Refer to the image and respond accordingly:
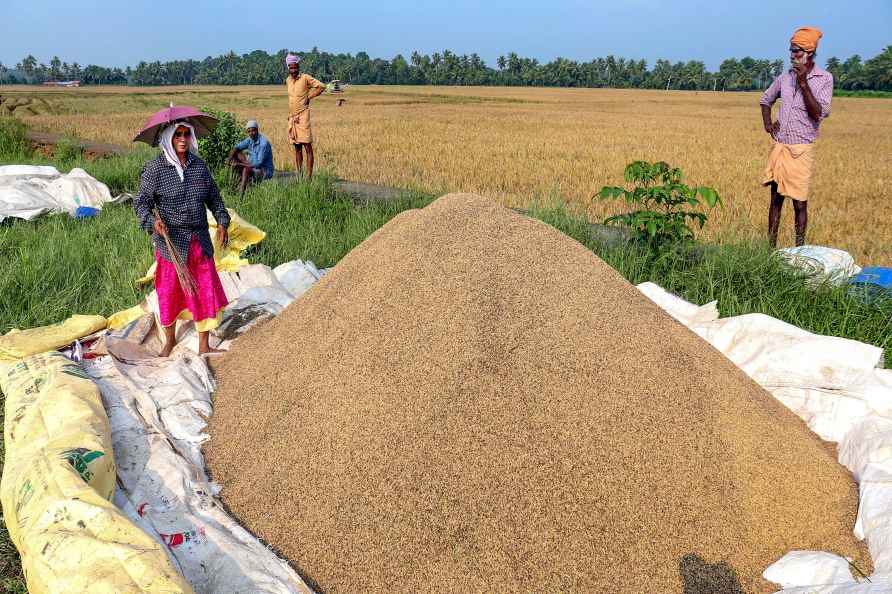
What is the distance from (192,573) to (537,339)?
1178 mm

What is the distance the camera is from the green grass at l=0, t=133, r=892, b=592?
10.2 feet

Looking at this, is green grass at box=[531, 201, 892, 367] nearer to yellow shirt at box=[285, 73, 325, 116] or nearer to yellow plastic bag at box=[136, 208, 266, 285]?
yellow plastic bag at box=[136, 208, 266, 285]

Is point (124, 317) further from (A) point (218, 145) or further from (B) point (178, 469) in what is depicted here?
(A) point (218, 145)

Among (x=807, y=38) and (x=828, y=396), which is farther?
(x=807, y=38)

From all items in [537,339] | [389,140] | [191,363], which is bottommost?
[191,363]

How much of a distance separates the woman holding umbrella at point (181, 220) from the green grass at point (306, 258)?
71cm

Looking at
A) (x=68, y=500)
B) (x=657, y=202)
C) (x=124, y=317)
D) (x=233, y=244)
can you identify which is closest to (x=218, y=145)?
(x=233, y=244)

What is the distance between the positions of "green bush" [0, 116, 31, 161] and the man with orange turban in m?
8.55

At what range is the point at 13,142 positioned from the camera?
9.50 metres

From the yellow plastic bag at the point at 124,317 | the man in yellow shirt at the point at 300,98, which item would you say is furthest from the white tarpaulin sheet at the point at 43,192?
the yellow plastic bag at the point at 124,317

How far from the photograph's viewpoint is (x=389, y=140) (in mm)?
12539

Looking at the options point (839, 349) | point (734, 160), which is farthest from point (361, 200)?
point (734, 160)

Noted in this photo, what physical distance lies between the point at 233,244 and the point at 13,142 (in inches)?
302

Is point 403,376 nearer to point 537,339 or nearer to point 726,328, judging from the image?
point 537,339
